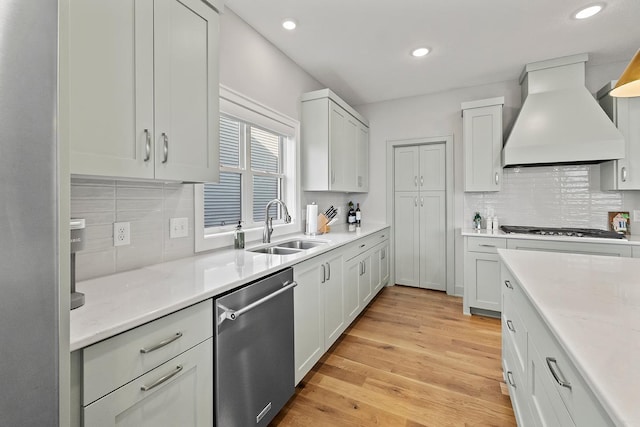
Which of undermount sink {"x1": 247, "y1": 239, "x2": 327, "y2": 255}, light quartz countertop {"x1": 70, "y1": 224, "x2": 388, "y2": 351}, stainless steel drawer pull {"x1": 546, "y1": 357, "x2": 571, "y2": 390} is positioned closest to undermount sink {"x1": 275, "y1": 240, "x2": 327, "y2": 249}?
undermount sink {"x1": 247, "y1": 239, "x2": 327, "y2": 255}

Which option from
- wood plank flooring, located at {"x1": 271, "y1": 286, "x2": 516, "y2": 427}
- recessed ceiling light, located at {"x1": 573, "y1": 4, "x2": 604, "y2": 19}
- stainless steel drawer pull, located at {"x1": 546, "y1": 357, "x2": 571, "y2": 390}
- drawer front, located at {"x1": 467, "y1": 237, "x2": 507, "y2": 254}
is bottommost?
wood plank flooring, located at {"x1": 271, "y1": 286, "x2": 516, "y2": 427}

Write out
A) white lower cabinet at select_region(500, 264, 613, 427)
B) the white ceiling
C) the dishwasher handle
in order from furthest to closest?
the white ceiling → the dishwasher handle → white lower cabinet at select_region(500, 264, 613, 427)

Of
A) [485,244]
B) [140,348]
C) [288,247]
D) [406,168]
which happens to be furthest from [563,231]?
[140,348]

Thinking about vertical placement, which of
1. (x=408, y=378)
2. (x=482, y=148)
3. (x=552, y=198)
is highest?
(x=482, y=148)

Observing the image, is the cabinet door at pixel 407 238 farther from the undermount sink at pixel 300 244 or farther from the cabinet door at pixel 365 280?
the undermount sink at pixel 300 244

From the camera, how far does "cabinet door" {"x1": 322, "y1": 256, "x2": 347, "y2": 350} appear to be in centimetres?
217

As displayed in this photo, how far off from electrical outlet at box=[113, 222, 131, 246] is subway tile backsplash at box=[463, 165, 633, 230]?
3666mm

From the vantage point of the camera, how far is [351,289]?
105 inches

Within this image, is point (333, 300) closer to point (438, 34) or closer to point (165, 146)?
point (165, 146)

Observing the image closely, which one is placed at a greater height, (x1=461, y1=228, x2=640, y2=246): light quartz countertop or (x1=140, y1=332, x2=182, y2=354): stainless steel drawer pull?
(x1=461, y1=228, x2=640, y2=246): light quartz countertop

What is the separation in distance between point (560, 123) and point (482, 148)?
2.32 ft

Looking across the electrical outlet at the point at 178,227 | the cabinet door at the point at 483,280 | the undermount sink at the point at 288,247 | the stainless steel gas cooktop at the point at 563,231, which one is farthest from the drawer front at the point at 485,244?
the electrical outlet at the point at 178,227

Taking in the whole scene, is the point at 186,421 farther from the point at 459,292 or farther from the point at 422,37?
the point at 459,292

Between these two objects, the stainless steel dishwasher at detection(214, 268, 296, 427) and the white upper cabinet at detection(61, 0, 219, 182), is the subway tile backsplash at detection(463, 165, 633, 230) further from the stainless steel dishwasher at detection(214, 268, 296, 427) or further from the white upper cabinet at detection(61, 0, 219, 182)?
the white upper cabinet at detection(61, 0, 219, 182)
